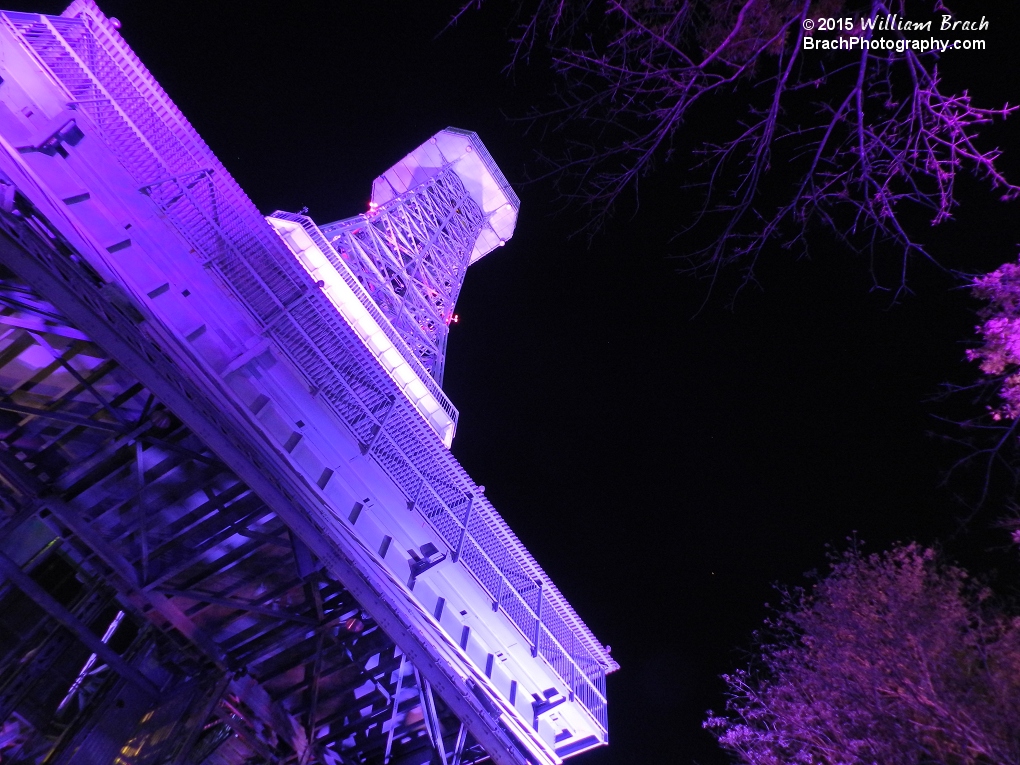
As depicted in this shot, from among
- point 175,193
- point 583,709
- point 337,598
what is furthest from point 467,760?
point 175,193

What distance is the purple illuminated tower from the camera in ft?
20.0

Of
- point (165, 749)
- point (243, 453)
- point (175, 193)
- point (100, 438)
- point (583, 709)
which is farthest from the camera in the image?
point (583, 709)

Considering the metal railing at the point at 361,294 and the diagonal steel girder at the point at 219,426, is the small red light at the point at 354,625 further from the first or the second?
the metal railing at the point at 361,294

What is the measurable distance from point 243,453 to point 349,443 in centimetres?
732

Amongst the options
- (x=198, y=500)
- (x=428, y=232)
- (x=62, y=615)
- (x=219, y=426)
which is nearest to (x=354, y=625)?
(x=198, y=500)

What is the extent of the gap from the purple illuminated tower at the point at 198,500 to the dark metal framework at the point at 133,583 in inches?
1.3

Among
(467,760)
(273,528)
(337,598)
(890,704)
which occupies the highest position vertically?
(273,528)

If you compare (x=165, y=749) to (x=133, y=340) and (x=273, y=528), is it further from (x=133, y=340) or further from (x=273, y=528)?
(x=133, y=340)

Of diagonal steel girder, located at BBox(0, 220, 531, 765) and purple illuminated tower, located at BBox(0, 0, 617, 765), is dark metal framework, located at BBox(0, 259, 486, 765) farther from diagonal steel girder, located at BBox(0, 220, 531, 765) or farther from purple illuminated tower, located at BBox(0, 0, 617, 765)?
diagonal steel girder, located at BBox(0, 220, 531, 765)

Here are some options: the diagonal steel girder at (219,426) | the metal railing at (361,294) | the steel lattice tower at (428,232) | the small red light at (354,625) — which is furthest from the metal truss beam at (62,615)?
the steel lattice tower at (428,232)

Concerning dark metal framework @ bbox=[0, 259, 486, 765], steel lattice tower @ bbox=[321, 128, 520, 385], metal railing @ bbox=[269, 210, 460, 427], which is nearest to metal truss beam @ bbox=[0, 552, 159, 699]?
dark metal framework @ bbox=[0, 259, 486, 765]

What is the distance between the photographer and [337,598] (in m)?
8.05

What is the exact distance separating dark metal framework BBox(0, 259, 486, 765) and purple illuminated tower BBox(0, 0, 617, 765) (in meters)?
0.03

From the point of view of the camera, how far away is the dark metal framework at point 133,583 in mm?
6195
